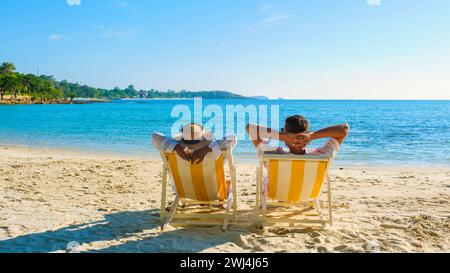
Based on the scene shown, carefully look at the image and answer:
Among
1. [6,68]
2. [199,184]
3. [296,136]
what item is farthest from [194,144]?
[6,68]

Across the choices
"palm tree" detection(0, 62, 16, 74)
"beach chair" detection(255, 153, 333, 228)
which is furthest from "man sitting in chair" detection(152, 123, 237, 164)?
"palm tree" detection(0, 62, 16, 74)

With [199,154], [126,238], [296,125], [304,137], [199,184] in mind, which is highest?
[296,125]

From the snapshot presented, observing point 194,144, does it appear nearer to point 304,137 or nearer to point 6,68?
point 304,137

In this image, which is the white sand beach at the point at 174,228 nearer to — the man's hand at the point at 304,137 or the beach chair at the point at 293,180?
the beach chair at the point at 293,180

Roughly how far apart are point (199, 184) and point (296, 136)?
1167mm

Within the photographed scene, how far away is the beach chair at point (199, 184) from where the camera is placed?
426cm

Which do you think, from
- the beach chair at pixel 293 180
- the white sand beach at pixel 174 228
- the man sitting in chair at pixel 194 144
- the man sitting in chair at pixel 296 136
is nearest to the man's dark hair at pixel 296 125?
the man sitting in chair at pixel 296 136

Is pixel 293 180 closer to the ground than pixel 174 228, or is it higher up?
higher up

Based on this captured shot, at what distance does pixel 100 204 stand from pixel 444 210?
4.56m

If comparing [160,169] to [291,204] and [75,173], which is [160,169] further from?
[291,204]

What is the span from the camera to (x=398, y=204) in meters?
5.59

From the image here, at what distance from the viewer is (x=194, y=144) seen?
168 inches
